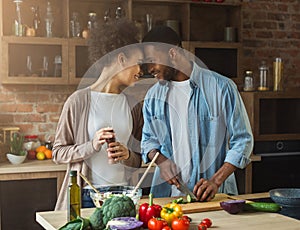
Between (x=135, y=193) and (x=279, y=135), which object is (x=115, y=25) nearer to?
(x=135, y=193)

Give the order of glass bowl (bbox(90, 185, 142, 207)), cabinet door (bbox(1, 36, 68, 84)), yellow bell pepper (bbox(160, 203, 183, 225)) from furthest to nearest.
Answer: cabinet door (bbox(1, 36, 68, 84)) < glass bowl (bbox(90, 185, 142, 207)) < yellow bell pepper (bbox(160, 203, 183, 225))

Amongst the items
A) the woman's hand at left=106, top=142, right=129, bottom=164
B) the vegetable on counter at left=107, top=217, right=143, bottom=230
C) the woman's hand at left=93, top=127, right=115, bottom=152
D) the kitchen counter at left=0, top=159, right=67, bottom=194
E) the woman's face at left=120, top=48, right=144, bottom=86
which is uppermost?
the woman's face at left=120, top=48, right=144, bottom=86

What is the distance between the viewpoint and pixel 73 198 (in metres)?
2.13

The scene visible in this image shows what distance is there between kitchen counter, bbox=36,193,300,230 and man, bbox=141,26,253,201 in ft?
1.47

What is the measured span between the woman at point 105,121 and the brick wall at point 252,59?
4.69ft

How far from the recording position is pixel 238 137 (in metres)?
2.78

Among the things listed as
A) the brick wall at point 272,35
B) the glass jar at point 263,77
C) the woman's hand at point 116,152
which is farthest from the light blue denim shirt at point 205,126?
the brick wall at point 272,35

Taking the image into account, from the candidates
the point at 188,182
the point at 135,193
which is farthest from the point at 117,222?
the point at 188,182

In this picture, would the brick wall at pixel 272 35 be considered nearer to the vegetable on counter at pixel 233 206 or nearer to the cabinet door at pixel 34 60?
the cabinet door at pixel 34 60

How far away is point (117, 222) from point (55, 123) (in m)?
2.59

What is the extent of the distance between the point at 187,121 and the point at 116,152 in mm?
432

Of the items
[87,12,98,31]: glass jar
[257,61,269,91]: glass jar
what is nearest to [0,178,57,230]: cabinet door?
[87,12,98,31]: glass jar

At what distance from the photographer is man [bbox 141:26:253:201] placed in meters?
2.82

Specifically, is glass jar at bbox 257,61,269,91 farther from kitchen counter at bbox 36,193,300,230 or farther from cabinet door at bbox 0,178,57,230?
kitchen counter at bbox 36,193,300,230
